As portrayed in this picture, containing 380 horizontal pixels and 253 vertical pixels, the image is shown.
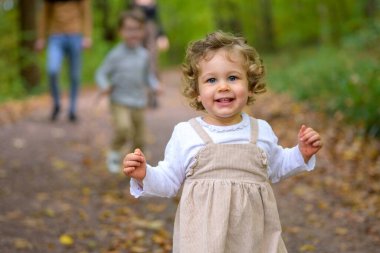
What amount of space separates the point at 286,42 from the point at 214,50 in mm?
27858

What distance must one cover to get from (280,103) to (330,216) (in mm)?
6228

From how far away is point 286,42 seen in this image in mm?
29984

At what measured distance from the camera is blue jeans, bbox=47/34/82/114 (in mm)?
8969

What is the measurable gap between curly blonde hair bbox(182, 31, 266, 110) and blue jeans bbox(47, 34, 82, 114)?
20.7ft

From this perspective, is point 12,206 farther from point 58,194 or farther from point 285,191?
point 285,191

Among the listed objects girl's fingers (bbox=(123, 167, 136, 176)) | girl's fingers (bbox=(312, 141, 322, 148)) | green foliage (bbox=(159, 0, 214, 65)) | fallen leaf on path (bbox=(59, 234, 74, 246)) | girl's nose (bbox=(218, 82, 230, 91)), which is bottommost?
fallen leaf on path (bbox=(59, 234, 74, 246))

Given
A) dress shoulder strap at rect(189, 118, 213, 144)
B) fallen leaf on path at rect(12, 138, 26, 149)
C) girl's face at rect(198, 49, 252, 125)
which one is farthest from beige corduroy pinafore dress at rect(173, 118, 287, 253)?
fallen leaf on path at rect(12, 138, 26, 149)

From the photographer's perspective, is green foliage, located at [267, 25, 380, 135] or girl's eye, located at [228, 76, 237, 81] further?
green foliage, located at [267, 25, 380, 135]

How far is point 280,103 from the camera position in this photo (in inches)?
446

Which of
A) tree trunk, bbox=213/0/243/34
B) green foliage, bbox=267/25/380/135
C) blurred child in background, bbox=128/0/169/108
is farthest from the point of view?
tree trunk, bbox=213/0/243/34

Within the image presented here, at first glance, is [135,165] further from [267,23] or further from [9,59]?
[267,23]

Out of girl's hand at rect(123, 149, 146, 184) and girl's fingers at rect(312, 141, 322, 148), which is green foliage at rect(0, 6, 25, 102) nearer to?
girl's hand at rect(123, 149, 146, 184)

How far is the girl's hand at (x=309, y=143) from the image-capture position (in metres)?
2.82

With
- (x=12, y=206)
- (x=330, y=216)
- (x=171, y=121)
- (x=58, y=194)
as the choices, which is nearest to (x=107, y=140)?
(x=171, y=121)
